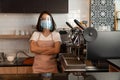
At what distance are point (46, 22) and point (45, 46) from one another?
31 cm

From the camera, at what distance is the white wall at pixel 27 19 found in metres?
3.54

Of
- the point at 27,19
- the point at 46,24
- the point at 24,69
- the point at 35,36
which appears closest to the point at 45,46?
the point at 35,36

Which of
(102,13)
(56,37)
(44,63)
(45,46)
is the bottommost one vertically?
(44,63)

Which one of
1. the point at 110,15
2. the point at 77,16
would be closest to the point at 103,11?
the point at 110,15

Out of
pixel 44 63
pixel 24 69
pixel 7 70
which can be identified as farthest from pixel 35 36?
pixel 7 70

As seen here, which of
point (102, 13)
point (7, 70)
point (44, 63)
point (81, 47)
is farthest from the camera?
point (102, 13)

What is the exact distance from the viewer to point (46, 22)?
2.97m

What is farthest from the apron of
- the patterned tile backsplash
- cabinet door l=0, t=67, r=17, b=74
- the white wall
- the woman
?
the patterned tile backsplash

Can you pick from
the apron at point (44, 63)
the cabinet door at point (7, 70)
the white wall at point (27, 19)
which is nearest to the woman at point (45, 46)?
the apron at point (44, 63)

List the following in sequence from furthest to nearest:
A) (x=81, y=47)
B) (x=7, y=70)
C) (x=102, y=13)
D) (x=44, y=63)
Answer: (x=102, y=13) → (x=7, y=70) → (x=44, y=63) → (x=81, y=47)

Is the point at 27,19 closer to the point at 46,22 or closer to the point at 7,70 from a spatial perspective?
the point at 46,22

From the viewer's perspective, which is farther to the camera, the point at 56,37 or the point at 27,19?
the point at 27,19

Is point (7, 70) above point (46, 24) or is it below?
below

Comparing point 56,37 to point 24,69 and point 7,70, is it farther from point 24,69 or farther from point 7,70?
point 7,70
